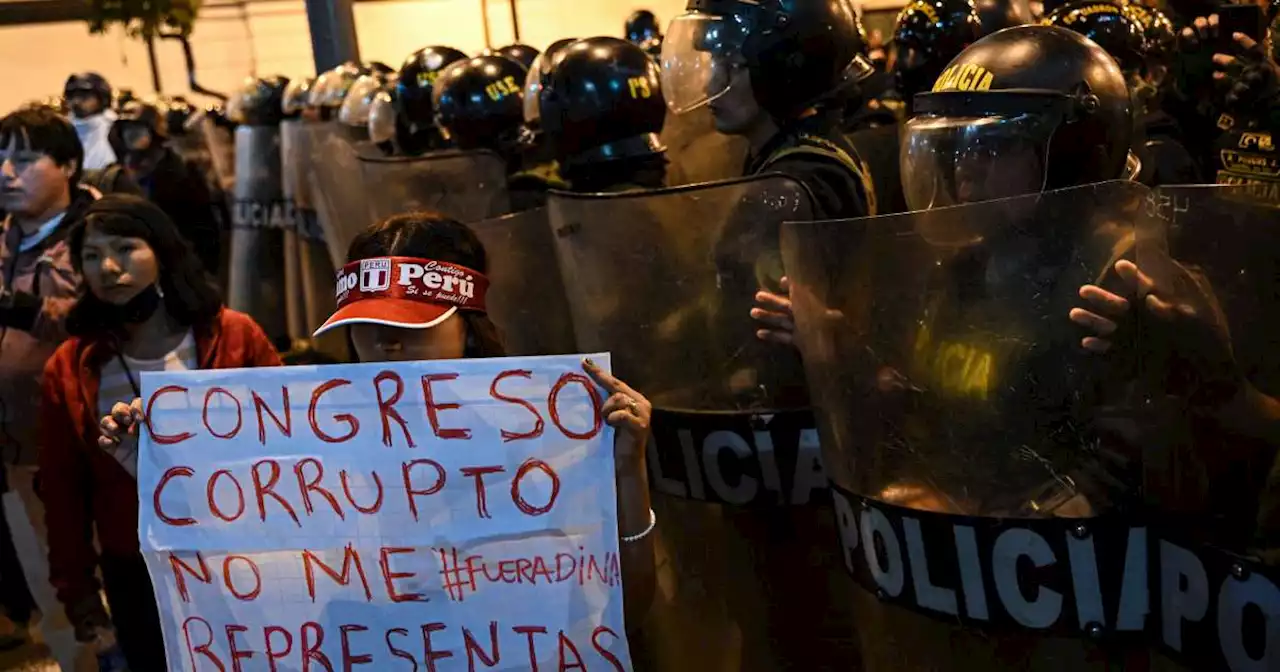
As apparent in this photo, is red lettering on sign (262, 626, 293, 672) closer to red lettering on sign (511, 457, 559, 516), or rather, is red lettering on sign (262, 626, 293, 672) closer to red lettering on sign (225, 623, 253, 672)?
red lettering on sign (225, 623, 253, 672)

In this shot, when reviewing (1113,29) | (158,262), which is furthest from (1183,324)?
(1113,29)

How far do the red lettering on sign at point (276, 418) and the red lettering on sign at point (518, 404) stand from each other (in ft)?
1.07

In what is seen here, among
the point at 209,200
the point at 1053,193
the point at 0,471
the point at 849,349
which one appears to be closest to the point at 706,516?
Answer: the point at 849,349

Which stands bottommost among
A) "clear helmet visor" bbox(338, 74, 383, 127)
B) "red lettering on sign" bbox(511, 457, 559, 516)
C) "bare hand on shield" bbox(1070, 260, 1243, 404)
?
"red lettering on sign" bbox(511, 457, 559, 516)

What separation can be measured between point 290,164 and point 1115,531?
6139 mm

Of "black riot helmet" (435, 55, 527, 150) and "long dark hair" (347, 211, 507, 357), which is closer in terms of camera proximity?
"long dark hair" (347, 211, 507, 357)

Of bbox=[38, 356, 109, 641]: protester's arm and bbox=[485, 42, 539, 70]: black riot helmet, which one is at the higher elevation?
bbox=[485, 42, 539, 70]: black riot helmet

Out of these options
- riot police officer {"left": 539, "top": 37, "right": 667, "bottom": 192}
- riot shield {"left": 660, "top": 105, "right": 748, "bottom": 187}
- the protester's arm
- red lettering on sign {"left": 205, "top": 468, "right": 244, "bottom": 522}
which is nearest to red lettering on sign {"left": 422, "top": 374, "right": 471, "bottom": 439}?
red lettering on sign {"left": 205, "top": 468, "right": 244, "bottom": 522}

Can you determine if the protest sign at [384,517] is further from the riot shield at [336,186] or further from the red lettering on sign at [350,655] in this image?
the riot shield at [336,186]

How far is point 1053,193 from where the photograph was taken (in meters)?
1.67

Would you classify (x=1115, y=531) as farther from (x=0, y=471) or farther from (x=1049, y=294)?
(x=0, y=471)

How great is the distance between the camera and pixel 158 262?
2684 mm

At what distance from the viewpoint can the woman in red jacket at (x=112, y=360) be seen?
8.58 ft

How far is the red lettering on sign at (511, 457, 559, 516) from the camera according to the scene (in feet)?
5.70
